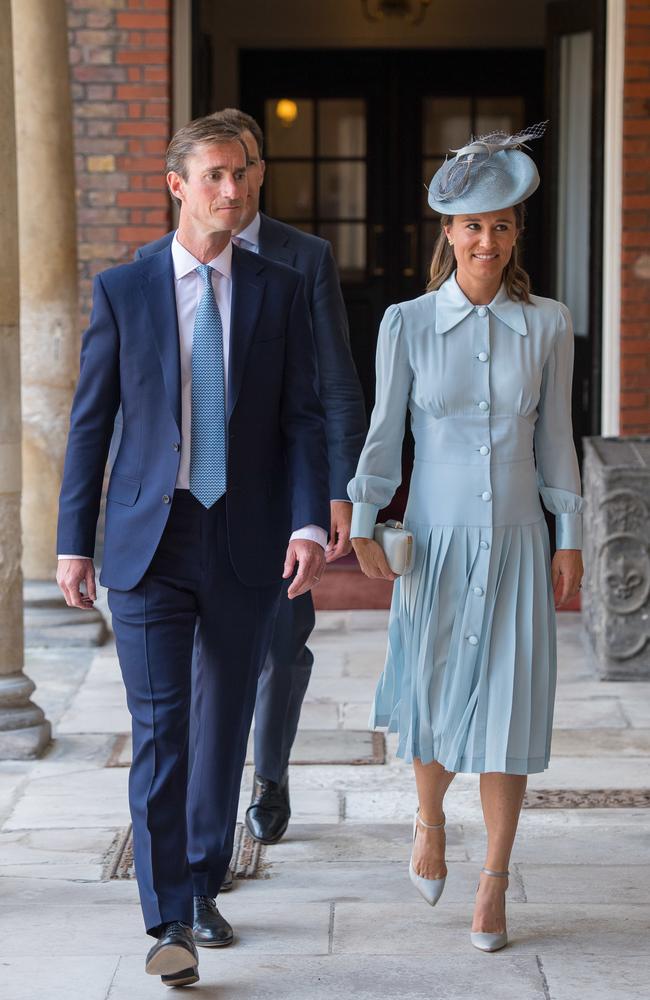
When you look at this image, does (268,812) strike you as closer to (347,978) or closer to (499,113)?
(347,978)

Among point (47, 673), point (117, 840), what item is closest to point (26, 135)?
point (47, 673)

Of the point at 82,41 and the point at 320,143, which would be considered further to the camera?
the point at 320,143

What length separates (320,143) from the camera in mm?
10773

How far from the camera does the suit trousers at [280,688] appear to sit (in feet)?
13.3

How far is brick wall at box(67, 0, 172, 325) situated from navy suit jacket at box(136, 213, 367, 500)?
3616 millimetres

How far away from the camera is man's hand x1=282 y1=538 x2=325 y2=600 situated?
10.8 ft

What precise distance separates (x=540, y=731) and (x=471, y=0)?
829 cm

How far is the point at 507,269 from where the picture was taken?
3.32m

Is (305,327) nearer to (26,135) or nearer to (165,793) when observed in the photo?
(165,793)

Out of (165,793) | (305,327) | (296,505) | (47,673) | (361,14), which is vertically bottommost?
(47,673)

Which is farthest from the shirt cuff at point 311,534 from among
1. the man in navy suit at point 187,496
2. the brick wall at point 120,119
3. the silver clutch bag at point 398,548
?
the brick wall at point 120,119

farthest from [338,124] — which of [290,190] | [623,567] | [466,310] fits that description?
[466,310]

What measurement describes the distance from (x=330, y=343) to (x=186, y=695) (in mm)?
1187

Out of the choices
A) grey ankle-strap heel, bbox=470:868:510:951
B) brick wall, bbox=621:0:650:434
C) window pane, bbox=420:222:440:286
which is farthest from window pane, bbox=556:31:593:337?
grey ankle-strap heel, bbox=470:868:510:951
